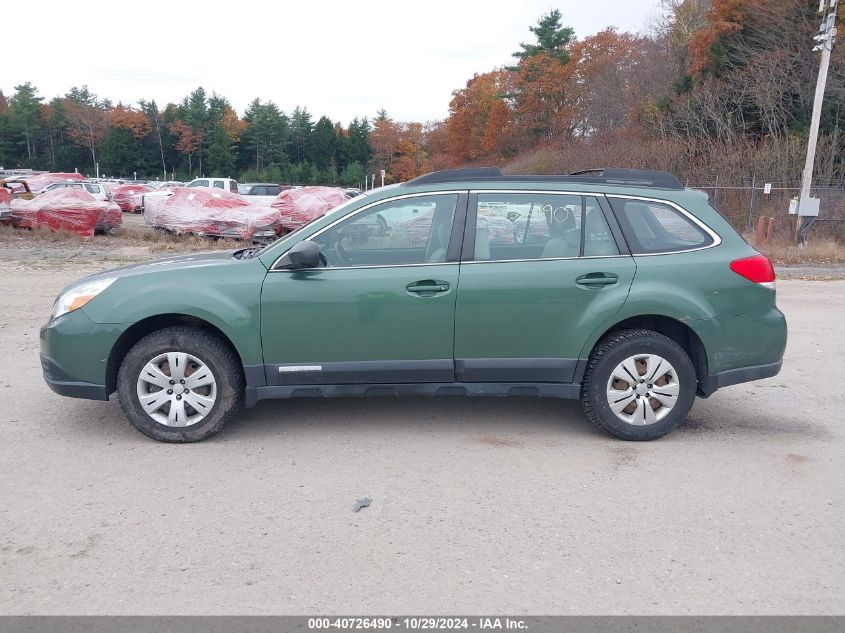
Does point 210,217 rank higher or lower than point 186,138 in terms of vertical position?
lower

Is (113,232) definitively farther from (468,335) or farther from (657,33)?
(657,33)

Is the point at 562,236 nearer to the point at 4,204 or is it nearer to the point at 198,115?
Result: the point at 4,204

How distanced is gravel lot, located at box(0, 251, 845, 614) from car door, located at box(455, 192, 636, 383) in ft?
1.93

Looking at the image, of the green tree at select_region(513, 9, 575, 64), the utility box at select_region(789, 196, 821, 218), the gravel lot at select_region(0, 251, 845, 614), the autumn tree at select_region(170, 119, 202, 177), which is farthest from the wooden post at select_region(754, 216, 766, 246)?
the autumn tree at select_region(170, 119, 202, 177)

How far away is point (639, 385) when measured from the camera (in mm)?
4992

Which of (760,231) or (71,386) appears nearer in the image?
(71,386)

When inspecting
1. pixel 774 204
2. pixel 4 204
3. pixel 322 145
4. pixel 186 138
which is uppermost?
pixel 186 138

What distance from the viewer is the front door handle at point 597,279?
16.3ft

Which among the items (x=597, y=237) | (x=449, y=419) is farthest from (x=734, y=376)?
(x=449, y=419)

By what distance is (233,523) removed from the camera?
386 cm

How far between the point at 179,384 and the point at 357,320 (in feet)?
4.13

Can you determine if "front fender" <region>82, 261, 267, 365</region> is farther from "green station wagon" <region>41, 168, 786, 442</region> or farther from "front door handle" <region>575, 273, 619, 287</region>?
"front door handle" <region>575, 273, 619, 287</region>

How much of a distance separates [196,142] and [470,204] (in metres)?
101

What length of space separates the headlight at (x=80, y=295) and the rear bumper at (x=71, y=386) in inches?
13.8
